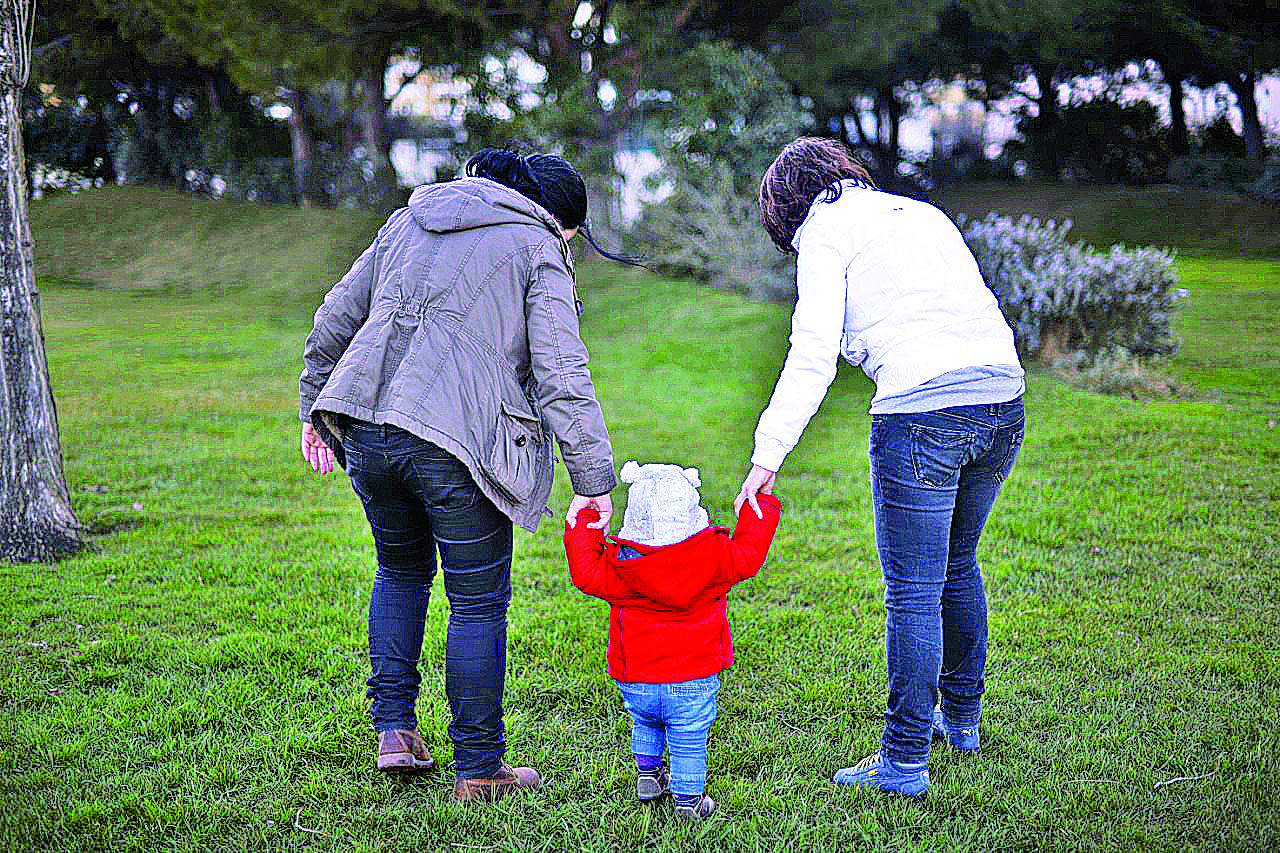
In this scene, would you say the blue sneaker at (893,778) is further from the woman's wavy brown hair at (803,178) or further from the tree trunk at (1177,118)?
the tree trunk at (1177,118)

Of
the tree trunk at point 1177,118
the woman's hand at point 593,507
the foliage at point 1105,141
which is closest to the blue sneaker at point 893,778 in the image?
the woman's hand at point 593,507

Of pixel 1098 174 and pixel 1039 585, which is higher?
pixel 1098 174

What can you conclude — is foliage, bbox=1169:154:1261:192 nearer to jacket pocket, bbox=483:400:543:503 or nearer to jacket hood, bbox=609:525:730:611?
jacket hood, bbox=609:525:730:611

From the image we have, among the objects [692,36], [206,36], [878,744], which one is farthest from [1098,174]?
[878,744]

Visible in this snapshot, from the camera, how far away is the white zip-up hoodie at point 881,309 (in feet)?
8.80

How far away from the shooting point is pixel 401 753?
3000mm

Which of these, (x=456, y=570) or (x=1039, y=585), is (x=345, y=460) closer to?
(x=456, y=570)

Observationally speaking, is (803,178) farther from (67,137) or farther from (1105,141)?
(67,137)

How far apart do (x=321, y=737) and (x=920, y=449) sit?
201 centimetres

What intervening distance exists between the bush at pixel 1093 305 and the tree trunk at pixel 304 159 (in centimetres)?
1719

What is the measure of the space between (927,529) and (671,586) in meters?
0.69

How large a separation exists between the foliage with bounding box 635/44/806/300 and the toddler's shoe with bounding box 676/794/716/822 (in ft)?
45.4

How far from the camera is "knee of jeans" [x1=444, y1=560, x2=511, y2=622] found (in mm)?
2705

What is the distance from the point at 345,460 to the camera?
2.84m
